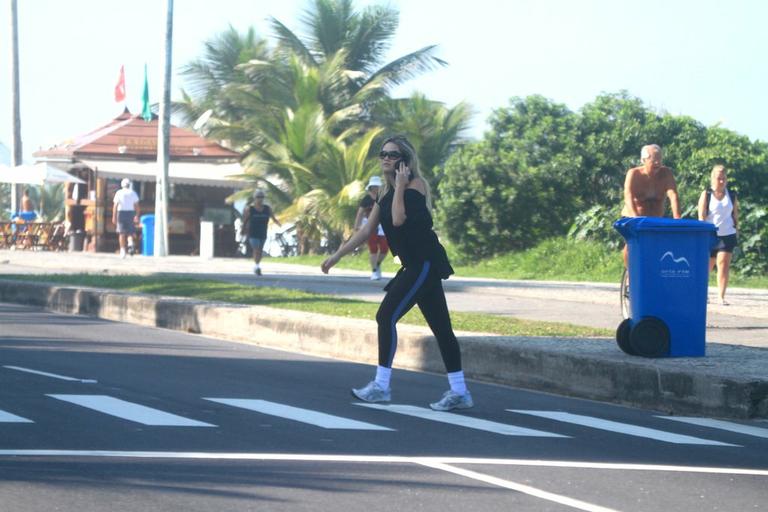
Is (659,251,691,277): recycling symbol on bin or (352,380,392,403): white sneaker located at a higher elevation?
(659,251,691,277): recycling symbol on bin

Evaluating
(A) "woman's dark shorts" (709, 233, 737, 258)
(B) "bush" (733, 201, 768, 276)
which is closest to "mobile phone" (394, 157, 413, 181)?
(A) "woman's dark shorts" (709, 233, 737, 258)

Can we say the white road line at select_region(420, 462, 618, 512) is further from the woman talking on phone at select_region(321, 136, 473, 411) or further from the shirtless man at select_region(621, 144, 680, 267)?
the shirtless man at select_region(621, 144, 680, 267)

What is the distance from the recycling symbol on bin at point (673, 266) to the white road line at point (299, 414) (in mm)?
3313

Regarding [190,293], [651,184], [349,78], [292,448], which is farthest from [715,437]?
[349,78]

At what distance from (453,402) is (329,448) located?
2.03 meters

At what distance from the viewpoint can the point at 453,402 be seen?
9.80 metres

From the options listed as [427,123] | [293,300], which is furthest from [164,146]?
[293,300]

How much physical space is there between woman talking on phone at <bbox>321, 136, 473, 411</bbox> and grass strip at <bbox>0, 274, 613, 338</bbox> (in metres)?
3.63

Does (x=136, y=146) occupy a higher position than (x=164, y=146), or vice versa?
(x=136, y=146)

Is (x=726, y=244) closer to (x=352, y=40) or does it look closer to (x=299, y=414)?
(x=299, y=414)

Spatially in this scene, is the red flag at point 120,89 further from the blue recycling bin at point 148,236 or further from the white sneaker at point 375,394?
the white sneaker at point 375,394

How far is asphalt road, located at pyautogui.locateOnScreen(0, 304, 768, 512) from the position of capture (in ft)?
21.7

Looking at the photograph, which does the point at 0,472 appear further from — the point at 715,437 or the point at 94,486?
the point at 715,437

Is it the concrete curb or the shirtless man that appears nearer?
the concrete curb
